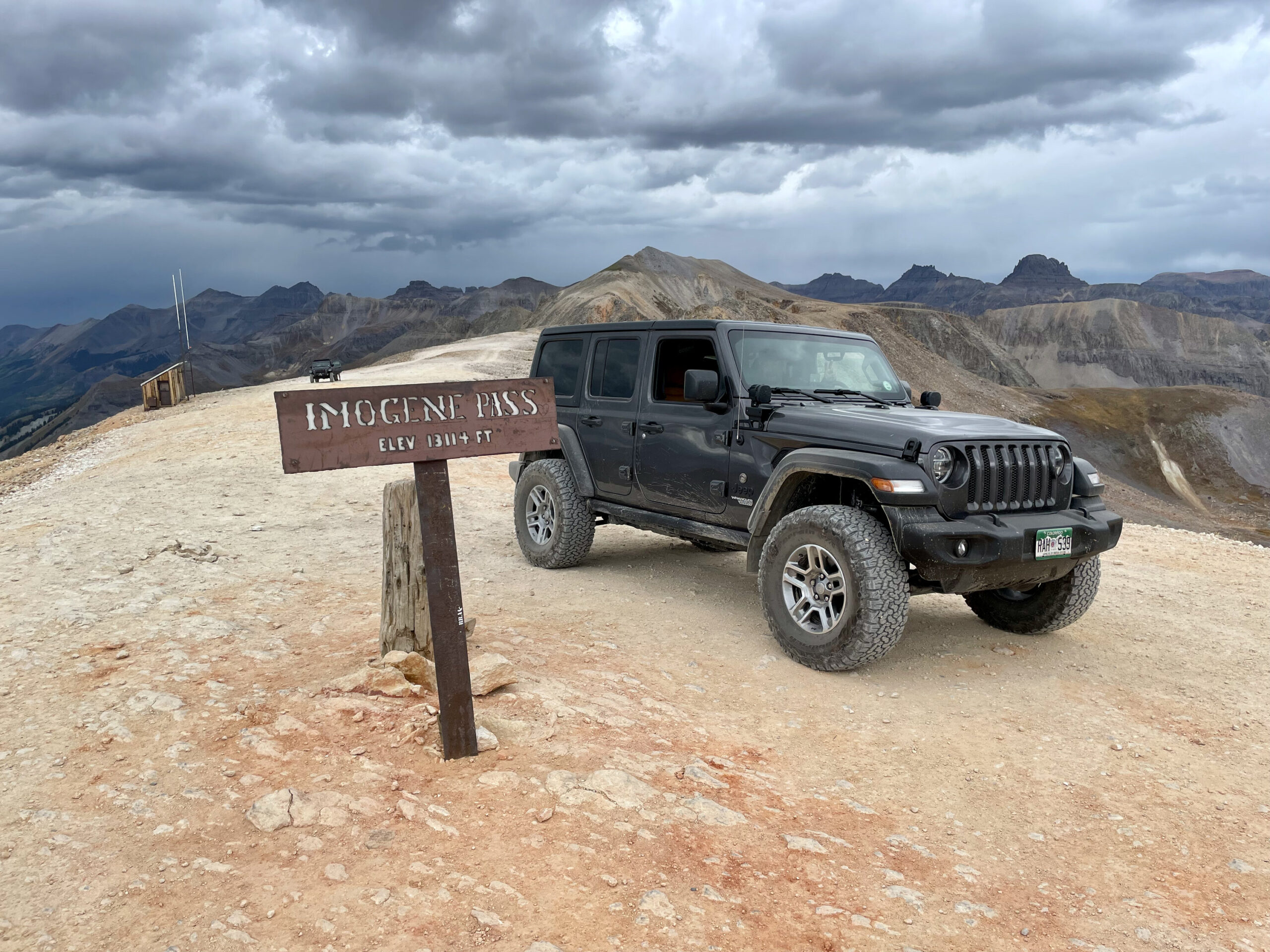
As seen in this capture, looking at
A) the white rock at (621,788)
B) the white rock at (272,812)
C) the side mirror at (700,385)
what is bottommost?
the white rock at (621,788)

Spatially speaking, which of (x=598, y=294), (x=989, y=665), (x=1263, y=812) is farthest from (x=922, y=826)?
(x=598, y=294)

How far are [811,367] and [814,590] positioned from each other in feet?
5.90

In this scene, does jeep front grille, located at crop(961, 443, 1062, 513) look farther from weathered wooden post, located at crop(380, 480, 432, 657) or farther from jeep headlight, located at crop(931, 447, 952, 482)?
weathered wooden post, located at crop(380, 480, 432, 657)

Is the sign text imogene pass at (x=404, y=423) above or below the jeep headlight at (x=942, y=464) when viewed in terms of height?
above

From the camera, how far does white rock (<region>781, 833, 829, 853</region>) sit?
10.6 feet

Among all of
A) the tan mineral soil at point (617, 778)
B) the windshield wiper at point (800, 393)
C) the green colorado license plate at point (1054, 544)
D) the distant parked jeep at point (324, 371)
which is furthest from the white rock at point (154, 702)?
the distant parked jeep at point (324, 371)

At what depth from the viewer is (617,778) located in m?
3.54

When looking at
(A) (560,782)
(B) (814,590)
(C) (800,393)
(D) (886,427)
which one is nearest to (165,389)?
(C) (800,393)

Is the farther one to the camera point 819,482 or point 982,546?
point 819,482

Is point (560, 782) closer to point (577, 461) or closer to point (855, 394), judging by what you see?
point (855, 394)

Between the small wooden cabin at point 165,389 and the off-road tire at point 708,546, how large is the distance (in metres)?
22.5

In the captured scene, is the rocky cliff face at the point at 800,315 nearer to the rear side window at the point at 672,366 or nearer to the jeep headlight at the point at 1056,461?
the rear side window at the point at 672,366

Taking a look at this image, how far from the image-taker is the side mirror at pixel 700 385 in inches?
221

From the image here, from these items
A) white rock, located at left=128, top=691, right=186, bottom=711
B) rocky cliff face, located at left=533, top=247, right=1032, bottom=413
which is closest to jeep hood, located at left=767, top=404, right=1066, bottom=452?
white rock, located at left=128, top=691, right=186, bottom=711
